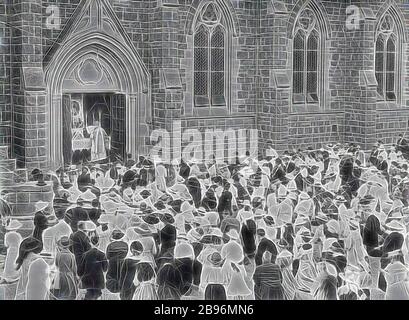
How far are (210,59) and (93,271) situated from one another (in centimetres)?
1465

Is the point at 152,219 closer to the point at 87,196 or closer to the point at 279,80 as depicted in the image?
the point at 87,196

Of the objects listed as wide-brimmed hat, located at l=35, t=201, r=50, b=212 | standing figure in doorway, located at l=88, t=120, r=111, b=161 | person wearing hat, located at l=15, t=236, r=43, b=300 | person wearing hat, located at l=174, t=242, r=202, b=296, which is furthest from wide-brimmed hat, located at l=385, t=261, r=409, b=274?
standing figure in doorway, located at l=88, t=120, r=111, b=161

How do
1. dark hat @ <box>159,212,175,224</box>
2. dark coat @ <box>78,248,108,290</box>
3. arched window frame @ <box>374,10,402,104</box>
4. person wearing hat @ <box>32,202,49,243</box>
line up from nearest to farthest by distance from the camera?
dark coat @ <box>78,248,108,290</box> → dark hat @ <box>159,212,175,224</box> → person wearing hat @ <box>32,202,49,243</box> → arched window frame @ <box>374,10,402,104</box>

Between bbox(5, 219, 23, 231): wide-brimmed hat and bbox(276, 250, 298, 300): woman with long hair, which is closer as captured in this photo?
bbox(276, 250, 298, 300): woman with long hair

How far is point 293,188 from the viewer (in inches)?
644

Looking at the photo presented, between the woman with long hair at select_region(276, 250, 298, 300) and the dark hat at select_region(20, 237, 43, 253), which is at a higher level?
the dark hat at select_region(20, 237, 43, 253)

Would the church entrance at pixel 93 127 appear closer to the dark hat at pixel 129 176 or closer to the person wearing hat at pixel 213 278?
the dark hat at pixel 129 176

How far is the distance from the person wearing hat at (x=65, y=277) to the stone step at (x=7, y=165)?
7.59 meters

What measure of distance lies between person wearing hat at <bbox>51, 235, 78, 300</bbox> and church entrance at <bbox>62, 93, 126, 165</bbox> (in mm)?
10552

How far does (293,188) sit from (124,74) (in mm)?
8509

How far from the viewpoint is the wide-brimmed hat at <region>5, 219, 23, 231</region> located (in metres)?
15.6

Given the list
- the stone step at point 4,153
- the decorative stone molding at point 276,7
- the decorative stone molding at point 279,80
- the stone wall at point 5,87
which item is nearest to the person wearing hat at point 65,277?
the stone step at point 4,153

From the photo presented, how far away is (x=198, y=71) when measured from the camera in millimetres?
24109

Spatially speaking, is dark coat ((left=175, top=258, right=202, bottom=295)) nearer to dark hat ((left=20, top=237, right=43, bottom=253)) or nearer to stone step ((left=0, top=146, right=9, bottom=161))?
dark hat ((left=20, top=237, right=43, bottom=253))
